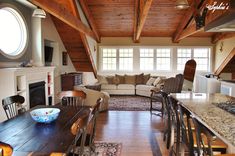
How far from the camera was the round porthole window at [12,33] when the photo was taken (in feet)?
15.3

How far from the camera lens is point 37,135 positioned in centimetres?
192

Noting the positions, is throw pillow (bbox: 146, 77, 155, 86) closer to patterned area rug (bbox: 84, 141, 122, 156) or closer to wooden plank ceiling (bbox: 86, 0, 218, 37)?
wooden plank ceiling (bbox: 86, 0, 218, 37)

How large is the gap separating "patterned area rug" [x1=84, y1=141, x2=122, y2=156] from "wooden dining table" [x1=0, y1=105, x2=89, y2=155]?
3.37 ft

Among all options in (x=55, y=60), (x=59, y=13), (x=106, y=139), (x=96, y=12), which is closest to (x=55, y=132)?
(x=106, y=139)

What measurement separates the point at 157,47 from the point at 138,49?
90 cm

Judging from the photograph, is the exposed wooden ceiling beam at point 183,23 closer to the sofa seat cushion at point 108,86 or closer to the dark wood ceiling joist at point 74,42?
the sofa seat cushion at point 108,86

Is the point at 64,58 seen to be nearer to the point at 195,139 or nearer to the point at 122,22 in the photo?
the point at 122,22

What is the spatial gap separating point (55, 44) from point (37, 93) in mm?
2350

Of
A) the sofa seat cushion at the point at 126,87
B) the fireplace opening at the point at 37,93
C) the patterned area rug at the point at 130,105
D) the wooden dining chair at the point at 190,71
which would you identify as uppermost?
the wooden dining chair at the point at 190,71

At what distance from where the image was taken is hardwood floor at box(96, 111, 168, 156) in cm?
352

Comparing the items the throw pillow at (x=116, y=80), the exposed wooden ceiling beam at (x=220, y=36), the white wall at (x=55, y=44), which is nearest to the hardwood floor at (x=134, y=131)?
the white wall at (x=55, y=44)

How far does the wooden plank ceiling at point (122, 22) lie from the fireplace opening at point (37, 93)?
5.67 feet

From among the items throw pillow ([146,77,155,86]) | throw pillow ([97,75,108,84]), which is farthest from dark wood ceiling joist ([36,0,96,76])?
throw pillow ([146,77,155,86])

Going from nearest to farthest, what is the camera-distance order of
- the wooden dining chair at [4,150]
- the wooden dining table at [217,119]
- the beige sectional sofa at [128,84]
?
1. the wooden dining chair at [4,150]
2. the wooden dining table at [217,119]
3. the beige sectional sofa at [128,84]
